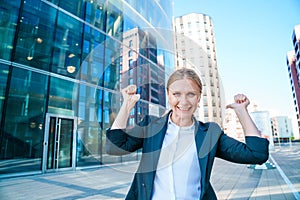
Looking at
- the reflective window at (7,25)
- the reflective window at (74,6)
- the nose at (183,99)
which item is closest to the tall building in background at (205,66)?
the nose at (183,99)

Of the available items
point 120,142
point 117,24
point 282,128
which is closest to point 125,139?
point 120,142

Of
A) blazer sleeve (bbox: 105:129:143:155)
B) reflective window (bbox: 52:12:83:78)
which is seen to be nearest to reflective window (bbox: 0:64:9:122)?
reflective window (bbox: 52:12:83:78)

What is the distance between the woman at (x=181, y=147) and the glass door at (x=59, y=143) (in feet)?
22.0

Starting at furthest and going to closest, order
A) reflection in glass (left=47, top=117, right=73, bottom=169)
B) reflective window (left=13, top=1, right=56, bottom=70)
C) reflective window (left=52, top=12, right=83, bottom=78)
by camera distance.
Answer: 1. reflective window (left=52, top=12, right=83, bottom=78)
2. reflection in glass (left=47, top=117, right=73, bottom=169)
3. reflective window (left=13, top=1, right=56, bottom=70)

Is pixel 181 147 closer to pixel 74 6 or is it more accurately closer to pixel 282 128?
pixel 74 6

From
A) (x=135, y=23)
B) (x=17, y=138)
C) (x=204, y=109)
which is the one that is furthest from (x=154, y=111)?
(x=17, y=138)

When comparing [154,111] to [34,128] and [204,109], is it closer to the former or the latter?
[204,109]

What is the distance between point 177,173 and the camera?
83 cm

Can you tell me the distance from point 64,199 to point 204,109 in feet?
11.7

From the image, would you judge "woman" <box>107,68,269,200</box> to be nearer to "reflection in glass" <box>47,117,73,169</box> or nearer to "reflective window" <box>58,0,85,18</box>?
"reflection in glass" <box>47,117,73,169</box>

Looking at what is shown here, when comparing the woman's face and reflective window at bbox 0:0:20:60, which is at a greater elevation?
reflective window at bbox 0:0:20:60

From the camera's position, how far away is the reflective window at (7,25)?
595 cm

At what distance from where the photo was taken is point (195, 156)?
846mm

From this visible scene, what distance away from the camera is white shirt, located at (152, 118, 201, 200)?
822 millimetres
